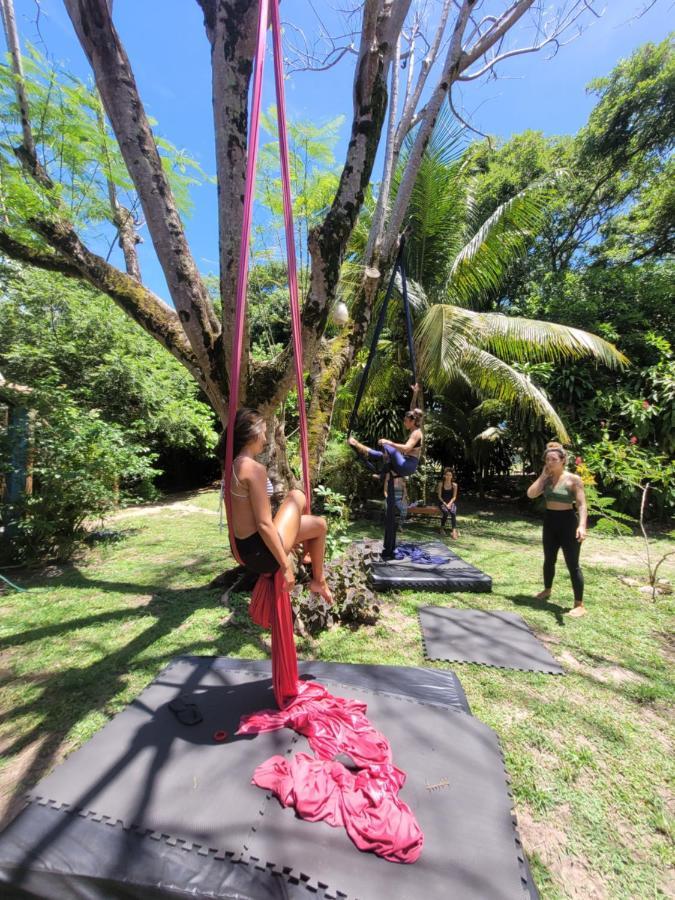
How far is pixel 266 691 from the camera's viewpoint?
2.67 metres

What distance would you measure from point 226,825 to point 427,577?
3.60 metres

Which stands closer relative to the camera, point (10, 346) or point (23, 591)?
point (23, 591)

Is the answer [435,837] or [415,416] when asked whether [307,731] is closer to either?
[435,837]

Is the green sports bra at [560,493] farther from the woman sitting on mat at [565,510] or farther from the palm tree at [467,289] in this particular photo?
the palm tree at [467,289]

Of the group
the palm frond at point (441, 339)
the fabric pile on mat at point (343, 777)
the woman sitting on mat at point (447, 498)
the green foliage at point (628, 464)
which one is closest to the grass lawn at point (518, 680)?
the fabric pile on mat at point (343, 777)

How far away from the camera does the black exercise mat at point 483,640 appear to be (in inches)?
132

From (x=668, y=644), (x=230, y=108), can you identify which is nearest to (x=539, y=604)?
(x=668, y=644)

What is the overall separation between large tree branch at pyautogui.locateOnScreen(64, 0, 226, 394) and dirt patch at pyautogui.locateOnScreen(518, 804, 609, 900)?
3577mm

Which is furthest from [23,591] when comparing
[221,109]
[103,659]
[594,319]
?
[594,319]

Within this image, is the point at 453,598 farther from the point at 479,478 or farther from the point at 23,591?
the point at 479,478

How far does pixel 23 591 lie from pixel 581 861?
218 inches

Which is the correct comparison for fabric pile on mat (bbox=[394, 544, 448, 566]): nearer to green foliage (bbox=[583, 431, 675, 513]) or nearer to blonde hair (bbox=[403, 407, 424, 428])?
blonde hair (bbox=[403, 407, 424, 428])

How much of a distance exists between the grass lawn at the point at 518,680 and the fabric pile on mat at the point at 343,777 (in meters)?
0.66

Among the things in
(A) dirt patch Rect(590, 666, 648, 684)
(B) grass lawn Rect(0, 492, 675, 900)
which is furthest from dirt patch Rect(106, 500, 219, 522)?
(A) dirt patch Rect(590, 666, 648, 684)
